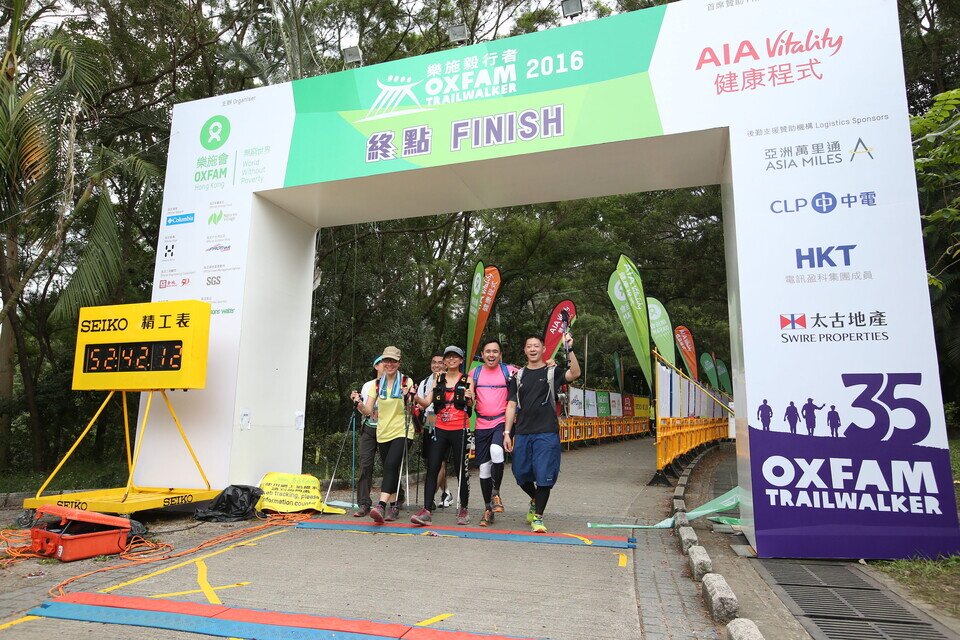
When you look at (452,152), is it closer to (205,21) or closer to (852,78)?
(852,78)

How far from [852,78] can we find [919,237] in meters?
1.49

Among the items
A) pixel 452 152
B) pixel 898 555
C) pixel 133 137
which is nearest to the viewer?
pixel 898 555

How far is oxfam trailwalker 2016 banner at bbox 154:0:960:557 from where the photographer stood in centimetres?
477

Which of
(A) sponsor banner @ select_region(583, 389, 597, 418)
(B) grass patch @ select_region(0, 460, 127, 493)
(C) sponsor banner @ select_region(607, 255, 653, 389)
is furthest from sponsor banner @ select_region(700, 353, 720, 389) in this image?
(B) grass patch @ select_region(0, 460, 127, 493)

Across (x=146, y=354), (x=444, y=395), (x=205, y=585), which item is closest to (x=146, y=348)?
(x=146, y=354)

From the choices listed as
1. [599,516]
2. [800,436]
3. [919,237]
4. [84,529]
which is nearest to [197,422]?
[84,529]

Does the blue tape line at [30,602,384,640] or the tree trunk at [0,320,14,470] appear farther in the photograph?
the tree trunk at [0,320,14,470]

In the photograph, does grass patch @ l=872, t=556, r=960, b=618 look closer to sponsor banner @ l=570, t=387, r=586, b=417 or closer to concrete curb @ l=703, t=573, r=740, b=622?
concrete curb @ l=703, t=573, r=740, b=622

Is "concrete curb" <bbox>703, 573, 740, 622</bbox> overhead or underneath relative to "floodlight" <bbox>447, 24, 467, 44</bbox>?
underneath

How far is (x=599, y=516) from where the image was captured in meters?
6.72

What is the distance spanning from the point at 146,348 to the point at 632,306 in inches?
263

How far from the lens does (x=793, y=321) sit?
16.6ft

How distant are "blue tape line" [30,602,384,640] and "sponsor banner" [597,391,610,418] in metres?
16.6

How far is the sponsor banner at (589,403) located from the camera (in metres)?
17.6
